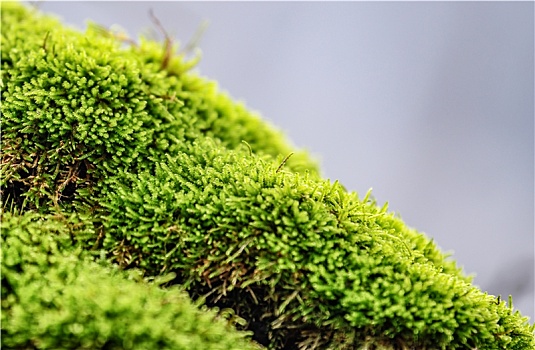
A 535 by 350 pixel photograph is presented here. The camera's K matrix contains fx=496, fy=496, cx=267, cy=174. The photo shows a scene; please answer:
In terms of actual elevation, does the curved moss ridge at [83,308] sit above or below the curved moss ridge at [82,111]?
below

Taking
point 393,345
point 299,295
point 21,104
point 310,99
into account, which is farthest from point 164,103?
point 310,99

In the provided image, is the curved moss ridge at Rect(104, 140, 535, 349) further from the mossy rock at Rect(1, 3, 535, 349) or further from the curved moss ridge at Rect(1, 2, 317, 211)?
the curved moss ridge at Rect(1, 2, 317, 211)

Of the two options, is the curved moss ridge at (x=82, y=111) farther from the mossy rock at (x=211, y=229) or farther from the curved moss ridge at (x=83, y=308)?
the curved moss ridge at (x=83, y=308)

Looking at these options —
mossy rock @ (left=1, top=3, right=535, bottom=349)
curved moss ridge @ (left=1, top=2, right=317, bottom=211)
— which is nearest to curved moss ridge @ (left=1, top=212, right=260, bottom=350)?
mossy rock @ (left=1, top=3, right=535, bottom=349)

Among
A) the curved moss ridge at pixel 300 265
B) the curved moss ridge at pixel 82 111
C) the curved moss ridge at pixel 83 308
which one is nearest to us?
the curved moss ridge at pixel 83 308

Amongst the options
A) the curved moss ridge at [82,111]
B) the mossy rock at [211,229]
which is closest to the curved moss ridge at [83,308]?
the mossy rock at [211,229]

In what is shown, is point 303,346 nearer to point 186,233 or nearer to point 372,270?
point 372,270

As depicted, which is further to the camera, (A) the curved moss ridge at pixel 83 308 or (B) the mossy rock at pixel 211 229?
(B) the mossy rock at pixel 211 229

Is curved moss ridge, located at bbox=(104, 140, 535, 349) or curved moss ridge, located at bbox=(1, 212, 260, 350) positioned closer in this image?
curved moss ridge, located at bbox=(1, 212, 260, 350)
